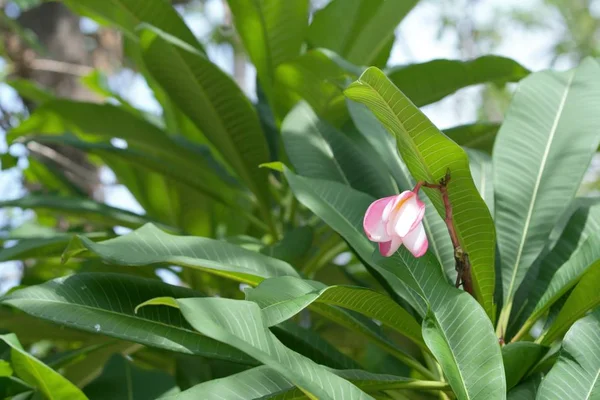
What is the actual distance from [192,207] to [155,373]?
0.67 m

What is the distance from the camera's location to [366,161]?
3.62 feet

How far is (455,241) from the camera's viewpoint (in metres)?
0.78

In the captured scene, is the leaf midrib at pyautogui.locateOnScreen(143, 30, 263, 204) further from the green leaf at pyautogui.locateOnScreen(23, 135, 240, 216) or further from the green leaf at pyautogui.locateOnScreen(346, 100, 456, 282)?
the green leaf at pyautogui.locateOnScreen(346, 100, 456, 282)

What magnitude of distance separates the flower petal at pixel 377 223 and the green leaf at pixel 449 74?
52cm

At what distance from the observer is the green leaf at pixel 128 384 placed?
35.9 inches

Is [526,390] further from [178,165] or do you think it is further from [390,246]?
[178,165]

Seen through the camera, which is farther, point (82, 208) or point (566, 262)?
point (82, 208)

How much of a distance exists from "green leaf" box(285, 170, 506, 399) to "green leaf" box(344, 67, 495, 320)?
6 cm

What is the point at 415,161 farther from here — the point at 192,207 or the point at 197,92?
the point at 192,207

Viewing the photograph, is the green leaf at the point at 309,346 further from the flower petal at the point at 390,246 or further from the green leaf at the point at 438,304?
the flower petal at the point at 390,246

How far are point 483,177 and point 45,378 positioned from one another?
0.65 metres

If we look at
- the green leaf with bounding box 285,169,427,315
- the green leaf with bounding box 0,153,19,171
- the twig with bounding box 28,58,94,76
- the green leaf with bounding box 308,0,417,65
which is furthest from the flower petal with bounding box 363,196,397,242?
the twig with bounding box 28,58,94,76

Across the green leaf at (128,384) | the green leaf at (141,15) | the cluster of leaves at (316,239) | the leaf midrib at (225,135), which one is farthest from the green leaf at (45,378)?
the green leaf at (141,15)

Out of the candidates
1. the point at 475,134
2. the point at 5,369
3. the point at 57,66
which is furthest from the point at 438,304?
the point at 57,66
